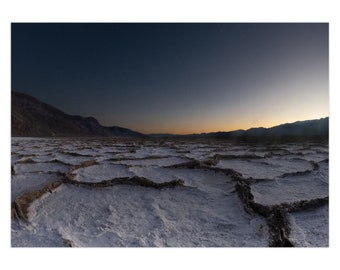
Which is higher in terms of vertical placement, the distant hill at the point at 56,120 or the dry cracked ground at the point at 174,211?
the distant hill at the point at 56,120

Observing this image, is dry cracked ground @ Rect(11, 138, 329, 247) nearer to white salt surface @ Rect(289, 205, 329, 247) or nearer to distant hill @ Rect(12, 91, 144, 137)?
white salt surface @ Rect(289, 205, 329, 247)

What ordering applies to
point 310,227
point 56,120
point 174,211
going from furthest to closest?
point 56,120
point 174,211
point 310,227

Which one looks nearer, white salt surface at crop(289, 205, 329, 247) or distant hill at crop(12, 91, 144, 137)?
white salt surface at crop(289, 205, 329, 247)

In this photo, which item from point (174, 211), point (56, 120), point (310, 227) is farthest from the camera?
point (56, 120)

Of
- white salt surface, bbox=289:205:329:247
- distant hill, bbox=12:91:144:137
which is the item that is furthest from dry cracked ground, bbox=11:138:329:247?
distant hill, bbox=12:91:144:137

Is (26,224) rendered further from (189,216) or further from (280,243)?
(280,243)

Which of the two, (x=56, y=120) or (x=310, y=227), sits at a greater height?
(x=56, y=120)

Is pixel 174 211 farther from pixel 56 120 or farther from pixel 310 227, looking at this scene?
pixel 56 120

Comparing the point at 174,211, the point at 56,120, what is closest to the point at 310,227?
the point at 174,211

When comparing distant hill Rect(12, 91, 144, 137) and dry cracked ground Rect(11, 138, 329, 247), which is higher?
distant hill Rect(12, 91, 144, 137)

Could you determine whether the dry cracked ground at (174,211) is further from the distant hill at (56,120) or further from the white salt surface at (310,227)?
the distant hill at (56,120)

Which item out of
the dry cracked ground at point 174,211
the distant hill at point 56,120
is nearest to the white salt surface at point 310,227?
the dry cracked ground at point 174,211

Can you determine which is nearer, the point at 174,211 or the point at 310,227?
the point at 310,227
